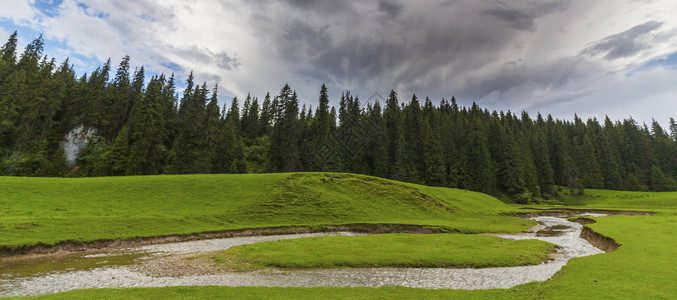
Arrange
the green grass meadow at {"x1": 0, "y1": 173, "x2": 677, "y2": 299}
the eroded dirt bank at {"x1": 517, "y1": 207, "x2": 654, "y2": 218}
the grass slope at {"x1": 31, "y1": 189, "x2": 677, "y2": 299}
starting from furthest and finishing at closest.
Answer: the eroded dirt bank at {"x1": 517, "y1": 207, "x2": 654, "y2": 218} → the green grass meadow at {"x1": 0, "y1": 173, "x2": 677, "y2": 299} → the grass slope at {"x1": 31, "y1": 189, "x2": 677, "y2": 299}

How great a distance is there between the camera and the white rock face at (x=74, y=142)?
263 ft

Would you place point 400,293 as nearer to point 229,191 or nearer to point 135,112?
point 229,191

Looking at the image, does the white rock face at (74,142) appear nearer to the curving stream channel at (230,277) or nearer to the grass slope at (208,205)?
the grass slope at (208,205)

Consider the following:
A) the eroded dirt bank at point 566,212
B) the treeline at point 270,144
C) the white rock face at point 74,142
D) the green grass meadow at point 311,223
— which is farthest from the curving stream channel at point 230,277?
the white rock face at point 74,142

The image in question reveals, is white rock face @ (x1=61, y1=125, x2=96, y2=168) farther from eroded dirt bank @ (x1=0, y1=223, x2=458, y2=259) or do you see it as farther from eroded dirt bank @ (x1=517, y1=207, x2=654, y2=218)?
eroded dirt bank @ (x1=517, y1=207, x2=654, y2=218)

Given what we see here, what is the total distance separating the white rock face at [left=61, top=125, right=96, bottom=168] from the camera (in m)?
80.1

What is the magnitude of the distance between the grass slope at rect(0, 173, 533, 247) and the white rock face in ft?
184

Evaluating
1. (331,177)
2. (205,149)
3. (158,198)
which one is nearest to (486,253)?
(331,177)

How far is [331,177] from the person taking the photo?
5516 centimetres

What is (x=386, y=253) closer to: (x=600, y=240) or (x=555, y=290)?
(x=555, y=290)

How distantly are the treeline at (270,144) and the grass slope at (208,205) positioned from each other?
3306 centimetres

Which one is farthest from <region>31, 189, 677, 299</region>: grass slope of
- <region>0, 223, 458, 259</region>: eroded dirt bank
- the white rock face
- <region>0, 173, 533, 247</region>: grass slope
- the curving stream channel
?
the white rock face

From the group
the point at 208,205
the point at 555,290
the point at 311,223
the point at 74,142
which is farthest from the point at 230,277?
the point at 74,142

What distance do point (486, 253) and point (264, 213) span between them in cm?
2977
